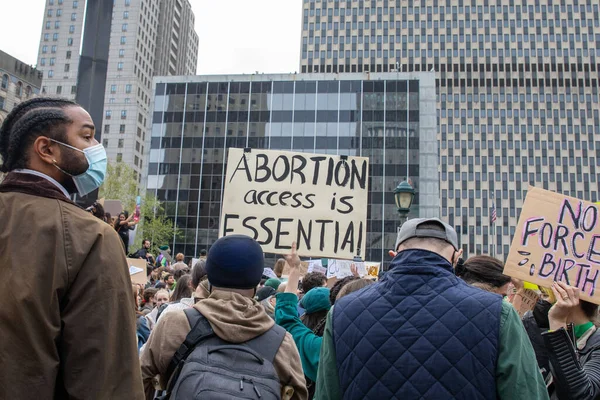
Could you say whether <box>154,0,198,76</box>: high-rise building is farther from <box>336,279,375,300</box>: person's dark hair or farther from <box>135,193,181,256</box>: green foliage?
<box>336,279,375,300</box>: person's dark hair

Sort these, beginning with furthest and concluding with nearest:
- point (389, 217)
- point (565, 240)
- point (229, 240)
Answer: point (389, 217) → point (565, 240) → point (229, 240)

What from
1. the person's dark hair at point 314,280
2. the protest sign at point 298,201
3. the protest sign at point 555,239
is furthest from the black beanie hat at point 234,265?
the protest sign at point 298,201

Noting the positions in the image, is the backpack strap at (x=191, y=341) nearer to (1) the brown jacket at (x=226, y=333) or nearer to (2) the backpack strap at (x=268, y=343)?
(1) the brown jacket at (x=226, y=333)

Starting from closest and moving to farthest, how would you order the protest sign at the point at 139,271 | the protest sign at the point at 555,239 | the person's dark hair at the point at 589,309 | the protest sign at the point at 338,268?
the person's dark hair at the point at 589,309 → the protest sign at the point at 555,239 → the protest sign at the point at 139,271 → the protest sign at the point at 338,268

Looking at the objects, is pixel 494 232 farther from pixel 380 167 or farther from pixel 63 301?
pixel 63 301

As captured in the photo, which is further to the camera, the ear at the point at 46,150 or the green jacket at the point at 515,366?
the green jacket at the point at 515,366

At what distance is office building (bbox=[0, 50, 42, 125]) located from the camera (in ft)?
245

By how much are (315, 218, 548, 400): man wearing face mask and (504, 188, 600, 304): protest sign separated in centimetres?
173

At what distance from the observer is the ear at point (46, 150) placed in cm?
229

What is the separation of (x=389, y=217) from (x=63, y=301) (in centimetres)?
5301

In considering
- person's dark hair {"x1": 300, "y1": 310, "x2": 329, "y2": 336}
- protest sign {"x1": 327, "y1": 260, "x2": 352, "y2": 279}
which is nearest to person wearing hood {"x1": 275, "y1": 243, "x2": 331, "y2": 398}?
Answer: person's dark hair {"x1": 300, "y1": 310, "x2": 329, "y2": 336}

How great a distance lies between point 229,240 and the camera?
3.14 m

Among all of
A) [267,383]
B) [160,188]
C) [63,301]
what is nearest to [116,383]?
[63,301]

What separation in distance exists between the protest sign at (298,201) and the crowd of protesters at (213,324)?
3.63 metres
